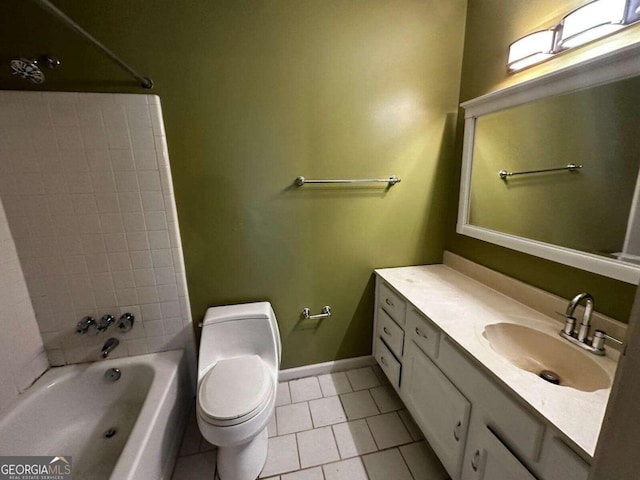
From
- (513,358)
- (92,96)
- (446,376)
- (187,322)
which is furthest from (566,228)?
(92,96)

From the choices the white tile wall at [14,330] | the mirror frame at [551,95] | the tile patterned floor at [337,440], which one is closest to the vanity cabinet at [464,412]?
the tile patterned floor at [337,440]

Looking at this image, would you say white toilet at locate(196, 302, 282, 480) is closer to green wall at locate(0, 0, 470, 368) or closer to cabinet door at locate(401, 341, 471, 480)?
green wall at locate(0, 0, 470, 368)

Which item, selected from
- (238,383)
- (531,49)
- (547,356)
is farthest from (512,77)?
(238,383)

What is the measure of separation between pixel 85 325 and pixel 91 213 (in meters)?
0.61

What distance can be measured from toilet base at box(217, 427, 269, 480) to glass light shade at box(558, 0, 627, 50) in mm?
2211

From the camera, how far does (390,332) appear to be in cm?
171

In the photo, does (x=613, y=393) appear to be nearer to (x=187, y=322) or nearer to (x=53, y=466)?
(x=187, y=322)

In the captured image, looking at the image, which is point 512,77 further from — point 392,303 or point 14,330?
point 14,330

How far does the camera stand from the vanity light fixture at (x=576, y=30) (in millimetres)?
947

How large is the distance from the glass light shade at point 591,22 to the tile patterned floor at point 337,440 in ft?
6.52

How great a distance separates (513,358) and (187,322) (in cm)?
169

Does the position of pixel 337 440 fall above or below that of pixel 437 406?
below

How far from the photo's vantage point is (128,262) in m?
1.50

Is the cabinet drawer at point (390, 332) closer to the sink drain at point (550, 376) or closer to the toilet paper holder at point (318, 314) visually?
the toilet paper holder at point (318, 314)
